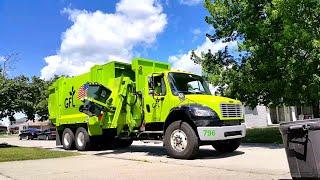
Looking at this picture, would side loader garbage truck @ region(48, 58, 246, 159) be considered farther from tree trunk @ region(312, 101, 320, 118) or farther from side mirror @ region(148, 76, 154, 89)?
tree trunk @ region(312, 101, 320, 118)

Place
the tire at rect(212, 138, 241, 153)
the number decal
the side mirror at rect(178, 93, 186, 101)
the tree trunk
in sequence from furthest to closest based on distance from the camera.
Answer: the tree trunk < the tire at rect(212, 138, 241, 153) < the side mirror at rect(178, 93, 186, 101) < the number decal

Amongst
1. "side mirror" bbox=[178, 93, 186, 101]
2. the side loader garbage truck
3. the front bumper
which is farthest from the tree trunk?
"side mirror" bbox=[178, 93, 186, 101]

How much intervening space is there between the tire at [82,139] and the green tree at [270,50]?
5726mm

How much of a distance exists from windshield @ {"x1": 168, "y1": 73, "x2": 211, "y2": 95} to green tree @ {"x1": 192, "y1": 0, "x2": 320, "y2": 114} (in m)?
3.30

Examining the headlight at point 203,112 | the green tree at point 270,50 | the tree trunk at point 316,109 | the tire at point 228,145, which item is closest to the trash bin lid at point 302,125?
the headlight at point 203,112

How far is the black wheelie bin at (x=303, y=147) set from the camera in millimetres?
7973

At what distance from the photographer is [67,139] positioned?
20.5 metres

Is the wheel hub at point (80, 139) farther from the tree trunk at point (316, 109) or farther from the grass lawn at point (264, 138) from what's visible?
the tree trunk at point (316, 109)

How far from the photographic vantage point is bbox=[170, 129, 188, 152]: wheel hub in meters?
14.1

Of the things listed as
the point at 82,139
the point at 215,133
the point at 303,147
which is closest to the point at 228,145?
the point at 215,133

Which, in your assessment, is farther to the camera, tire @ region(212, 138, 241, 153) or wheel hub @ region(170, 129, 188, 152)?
tire @ region(212, 138, 241, 153)

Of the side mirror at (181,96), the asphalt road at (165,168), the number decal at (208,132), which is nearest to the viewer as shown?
the asphalt road at (165,168)

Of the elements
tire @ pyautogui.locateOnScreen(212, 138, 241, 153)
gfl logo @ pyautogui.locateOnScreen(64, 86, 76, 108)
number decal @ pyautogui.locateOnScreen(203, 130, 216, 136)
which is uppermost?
gfl logo @ pyautogui.locateOnScreen(64, 86, 76, 108)

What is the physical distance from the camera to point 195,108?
45.5 feet
